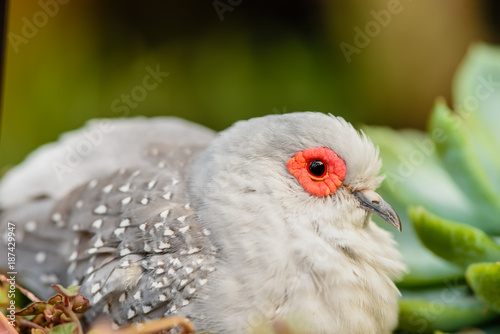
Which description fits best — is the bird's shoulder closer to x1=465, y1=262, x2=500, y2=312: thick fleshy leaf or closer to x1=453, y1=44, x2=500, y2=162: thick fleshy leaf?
x1=465, y1=262, x2=500, y2=312: thick fleshy leaf

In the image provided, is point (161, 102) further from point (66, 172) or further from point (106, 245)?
point (106, 245)

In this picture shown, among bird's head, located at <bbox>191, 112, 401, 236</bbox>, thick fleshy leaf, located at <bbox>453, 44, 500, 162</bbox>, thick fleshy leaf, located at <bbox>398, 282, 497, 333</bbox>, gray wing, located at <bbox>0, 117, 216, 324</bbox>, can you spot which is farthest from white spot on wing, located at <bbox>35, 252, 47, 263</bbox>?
thick fleshy leaf, located at <bbox>453, 44, 500, 162</bbox>

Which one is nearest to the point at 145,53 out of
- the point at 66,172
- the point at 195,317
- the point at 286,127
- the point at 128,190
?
the point at 66,172

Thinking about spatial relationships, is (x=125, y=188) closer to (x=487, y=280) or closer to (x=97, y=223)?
(x=97, y=223)

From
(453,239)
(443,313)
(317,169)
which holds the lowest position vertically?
(443,313)

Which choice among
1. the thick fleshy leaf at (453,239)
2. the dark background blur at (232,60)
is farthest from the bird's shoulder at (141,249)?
the dark background blur at (232,60)

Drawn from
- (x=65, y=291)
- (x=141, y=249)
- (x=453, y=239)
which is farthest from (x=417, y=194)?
(x=65, y=291)

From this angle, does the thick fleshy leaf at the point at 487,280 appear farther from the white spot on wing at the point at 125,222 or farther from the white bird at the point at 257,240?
the white spot on wing at the point at 125,222
